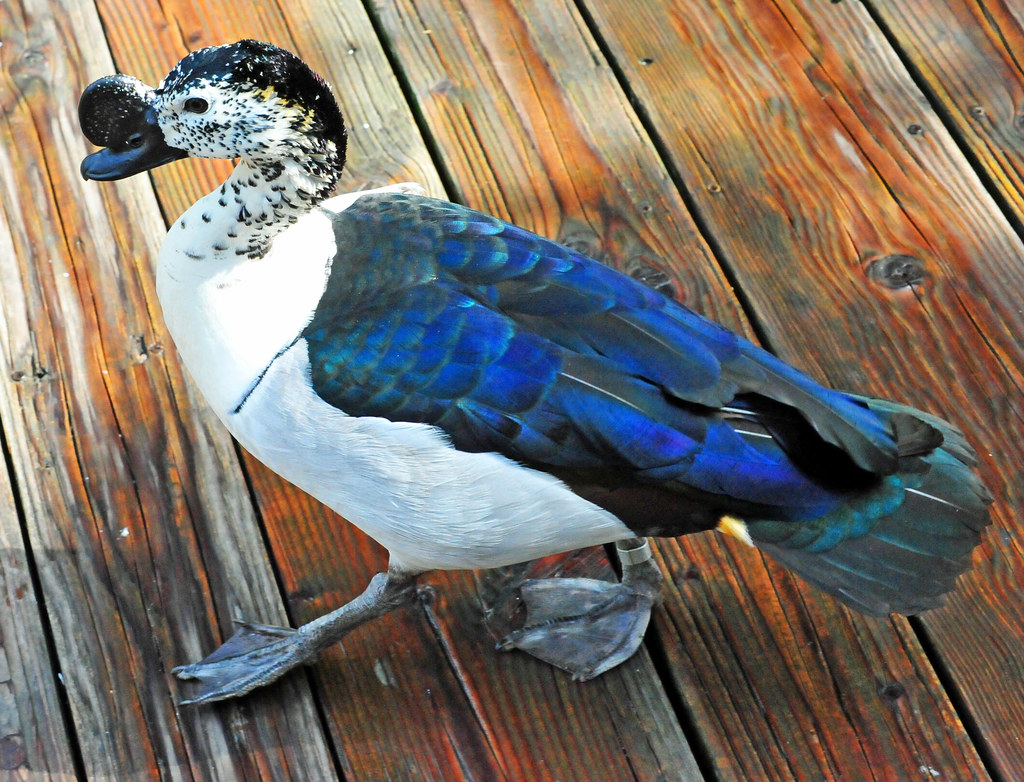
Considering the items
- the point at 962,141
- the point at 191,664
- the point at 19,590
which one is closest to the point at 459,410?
the point at 191,664

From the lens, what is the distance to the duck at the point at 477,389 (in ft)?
4.75

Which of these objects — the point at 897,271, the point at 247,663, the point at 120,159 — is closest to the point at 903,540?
the point at 897,271

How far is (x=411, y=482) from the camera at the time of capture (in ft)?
4.89

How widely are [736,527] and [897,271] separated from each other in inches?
32.8

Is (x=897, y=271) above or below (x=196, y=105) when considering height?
below

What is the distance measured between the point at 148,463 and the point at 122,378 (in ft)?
0.63

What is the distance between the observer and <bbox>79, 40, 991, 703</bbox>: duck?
1.45 m

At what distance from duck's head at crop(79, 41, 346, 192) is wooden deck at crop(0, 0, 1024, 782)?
0.61 m

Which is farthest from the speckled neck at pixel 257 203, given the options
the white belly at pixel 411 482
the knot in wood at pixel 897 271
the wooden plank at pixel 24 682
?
the knot in wood at pixel 897 271

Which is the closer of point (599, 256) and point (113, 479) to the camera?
point (113, 479)

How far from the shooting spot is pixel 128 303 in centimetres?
212

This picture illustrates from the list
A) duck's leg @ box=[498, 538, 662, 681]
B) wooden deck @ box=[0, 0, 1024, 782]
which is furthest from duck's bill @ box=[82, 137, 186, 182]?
duck's leg @ box=[498, 538, 662, 681]

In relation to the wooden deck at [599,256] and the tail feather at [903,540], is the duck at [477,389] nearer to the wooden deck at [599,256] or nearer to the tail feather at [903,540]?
the tail feather at [903,540]

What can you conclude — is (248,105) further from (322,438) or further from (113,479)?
(113,479)
